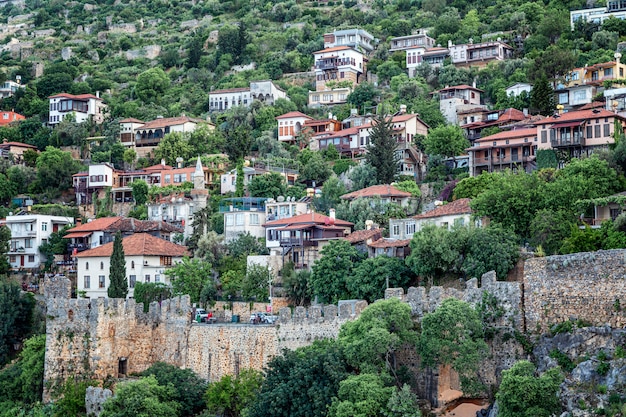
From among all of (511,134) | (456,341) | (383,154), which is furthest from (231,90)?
(456,341)

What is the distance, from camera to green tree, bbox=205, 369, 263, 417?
47.0 meters

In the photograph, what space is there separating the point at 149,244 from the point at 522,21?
52856mm

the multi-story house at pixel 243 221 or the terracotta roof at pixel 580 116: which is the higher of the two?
the terracotta roof at pixel 580 116

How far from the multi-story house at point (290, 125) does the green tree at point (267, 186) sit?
682 inches

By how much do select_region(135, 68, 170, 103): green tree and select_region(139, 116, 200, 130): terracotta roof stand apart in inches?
568

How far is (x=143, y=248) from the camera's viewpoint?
68500 mm

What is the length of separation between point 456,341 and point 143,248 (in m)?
32.9

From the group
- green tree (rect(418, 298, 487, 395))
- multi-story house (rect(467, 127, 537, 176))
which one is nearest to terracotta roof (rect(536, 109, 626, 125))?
multi-story house (rect(467, 127, 537, 176))

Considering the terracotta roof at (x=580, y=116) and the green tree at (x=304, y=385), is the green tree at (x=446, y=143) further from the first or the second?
the green tree at (x=304, y=385)

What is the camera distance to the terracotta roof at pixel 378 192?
6662 cm

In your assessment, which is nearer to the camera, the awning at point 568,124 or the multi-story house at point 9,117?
the awning at point 568,124

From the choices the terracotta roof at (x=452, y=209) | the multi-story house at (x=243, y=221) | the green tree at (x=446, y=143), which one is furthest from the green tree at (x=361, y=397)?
the green tree at (x=446, y=143)

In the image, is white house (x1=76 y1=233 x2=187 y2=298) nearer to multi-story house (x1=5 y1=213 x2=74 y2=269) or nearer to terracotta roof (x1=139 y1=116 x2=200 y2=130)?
multi-story house (x1=5 y1=213 x2=74 y2=269)

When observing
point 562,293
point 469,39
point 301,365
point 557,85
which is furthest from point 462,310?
point 469,39
